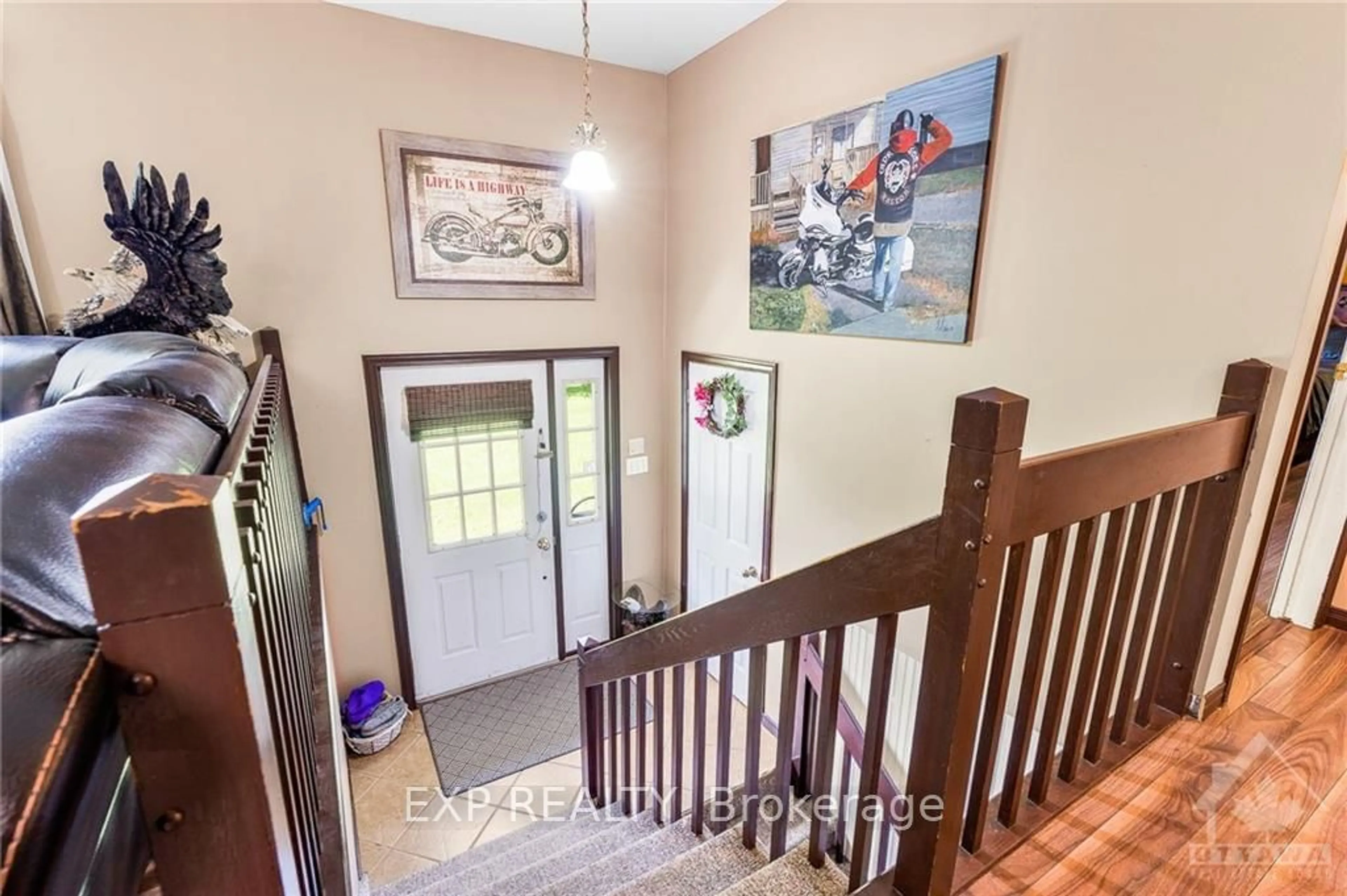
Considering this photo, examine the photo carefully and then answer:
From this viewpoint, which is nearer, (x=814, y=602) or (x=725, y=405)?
(x=814, y=602)

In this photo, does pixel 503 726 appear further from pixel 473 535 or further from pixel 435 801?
pixel 473 535

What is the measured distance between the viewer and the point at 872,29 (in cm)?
238

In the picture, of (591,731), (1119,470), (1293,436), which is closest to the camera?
(1119,470)

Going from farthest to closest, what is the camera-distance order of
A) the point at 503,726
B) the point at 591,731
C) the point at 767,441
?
1. the point at 503,726
2. the point at 767,441
3. the point at 591,731

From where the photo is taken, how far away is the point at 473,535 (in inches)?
148

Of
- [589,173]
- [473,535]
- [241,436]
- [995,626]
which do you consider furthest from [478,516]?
[995,626]

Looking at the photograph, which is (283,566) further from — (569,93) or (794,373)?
(569,93)

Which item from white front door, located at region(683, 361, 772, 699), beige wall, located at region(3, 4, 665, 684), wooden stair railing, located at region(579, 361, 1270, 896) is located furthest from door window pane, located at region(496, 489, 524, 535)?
wooden stair railing, located at region(579, 361, 1270, 896)

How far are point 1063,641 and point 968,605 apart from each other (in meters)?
0.43

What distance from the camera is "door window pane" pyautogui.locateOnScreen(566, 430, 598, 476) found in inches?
155

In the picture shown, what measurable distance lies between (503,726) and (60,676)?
3.61 meters

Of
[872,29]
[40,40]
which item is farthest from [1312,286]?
[40,40]

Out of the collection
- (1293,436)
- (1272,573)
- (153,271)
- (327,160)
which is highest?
(327,160)

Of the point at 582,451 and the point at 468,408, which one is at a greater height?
the point at 468,408
